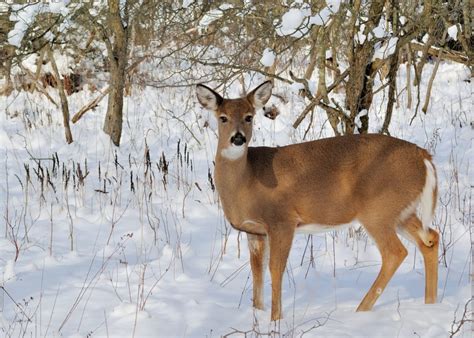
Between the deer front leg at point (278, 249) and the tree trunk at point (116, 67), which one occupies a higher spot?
the tree trunk at point (116, 67)

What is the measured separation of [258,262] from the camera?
193 inches

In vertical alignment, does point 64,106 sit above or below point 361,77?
below

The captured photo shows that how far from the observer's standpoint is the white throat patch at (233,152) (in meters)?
4.79

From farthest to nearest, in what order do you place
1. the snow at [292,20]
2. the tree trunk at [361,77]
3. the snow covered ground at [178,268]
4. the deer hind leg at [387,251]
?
the tree trunk at [361,77]
the snow at [292,20]
the deer hind leg at [387,251]
the snow covered ground at [178,268]

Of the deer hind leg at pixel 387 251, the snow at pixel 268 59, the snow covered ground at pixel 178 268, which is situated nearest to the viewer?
the snow covered ground at pixel 178 268

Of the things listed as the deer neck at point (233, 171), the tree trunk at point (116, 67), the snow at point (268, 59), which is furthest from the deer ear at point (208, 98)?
the tree trunk at point (116, 67)

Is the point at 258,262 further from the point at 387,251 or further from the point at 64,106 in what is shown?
the point at 64,106

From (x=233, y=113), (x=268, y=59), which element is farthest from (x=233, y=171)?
(x=268, y=59)

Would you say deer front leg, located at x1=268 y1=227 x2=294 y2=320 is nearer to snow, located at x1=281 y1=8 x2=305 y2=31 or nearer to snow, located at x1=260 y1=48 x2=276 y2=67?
snow, located at x1=281 y1=8 x2=305 y2=31

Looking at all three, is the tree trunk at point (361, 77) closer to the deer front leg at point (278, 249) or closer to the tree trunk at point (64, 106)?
the deer front leg at point (278, 249)

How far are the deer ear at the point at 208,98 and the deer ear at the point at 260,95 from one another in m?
0.21

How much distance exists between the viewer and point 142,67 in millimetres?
15852

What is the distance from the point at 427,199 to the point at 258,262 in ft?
3.86

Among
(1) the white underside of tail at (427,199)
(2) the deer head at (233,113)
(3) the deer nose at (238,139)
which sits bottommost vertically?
(1) the white underside of tail at (427,199)
